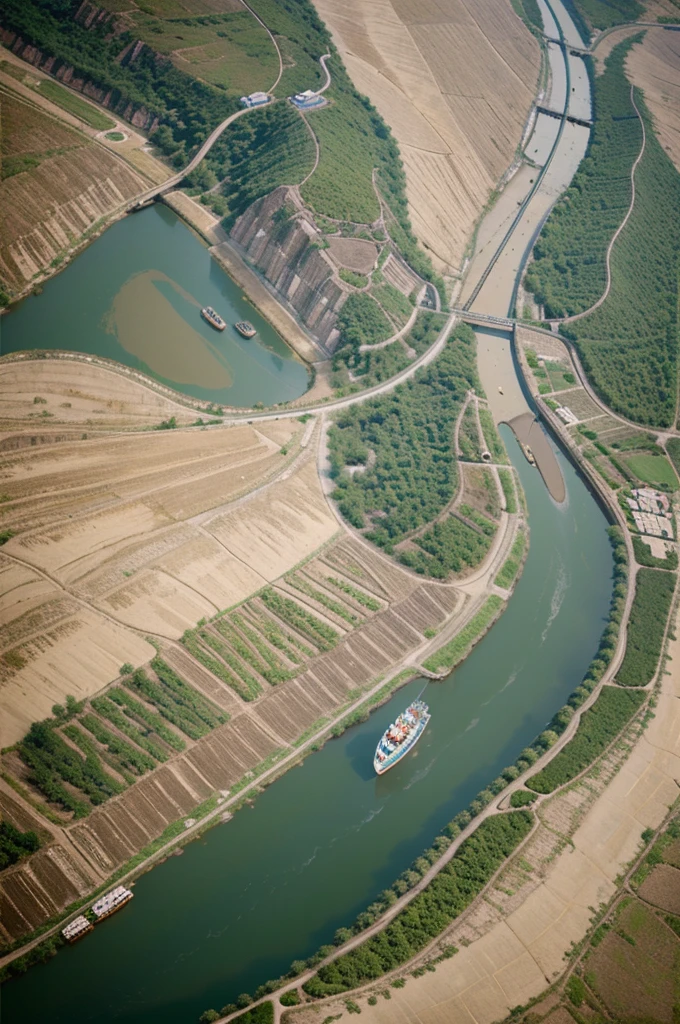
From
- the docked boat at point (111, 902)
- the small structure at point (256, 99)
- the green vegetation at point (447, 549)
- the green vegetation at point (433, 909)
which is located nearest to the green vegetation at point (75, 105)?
the small structure at point (256, 99)

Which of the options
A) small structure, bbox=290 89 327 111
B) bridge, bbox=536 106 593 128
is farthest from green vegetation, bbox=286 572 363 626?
bridge, bbox=536 106 593 128

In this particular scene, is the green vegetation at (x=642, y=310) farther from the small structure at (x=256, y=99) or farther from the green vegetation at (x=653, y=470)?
the small structure at (x=256, y=99)

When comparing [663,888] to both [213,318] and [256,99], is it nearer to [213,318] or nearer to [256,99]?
[213,318]

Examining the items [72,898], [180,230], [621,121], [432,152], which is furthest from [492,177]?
[72,898]

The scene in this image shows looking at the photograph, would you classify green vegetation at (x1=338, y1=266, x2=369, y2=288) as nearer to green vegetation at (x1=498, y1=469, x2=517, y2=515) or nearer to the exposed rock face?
the exposed rock face

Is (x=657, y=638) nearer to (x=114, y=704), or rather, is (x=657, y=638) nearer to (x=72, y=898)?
(x=114, y=704)
